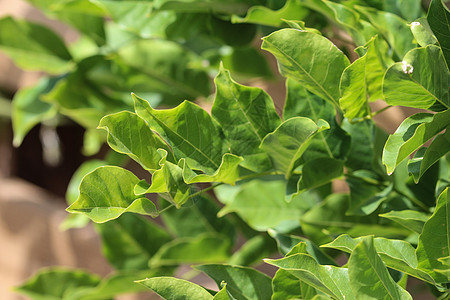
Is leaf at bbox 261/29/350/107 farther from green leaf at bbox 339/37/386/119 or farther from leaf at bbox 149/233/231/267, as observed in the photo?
leaf at bbox 149/233/231/267

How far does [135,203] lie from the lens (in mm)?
228

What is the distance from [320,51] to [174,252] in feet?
0.70

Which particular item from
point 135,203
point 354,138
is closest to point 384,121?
point 354,138

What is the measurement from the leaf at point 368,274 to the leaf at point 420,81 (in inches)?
2.9

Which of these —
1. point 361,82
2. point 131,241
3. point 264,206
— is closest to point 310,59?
point 361,82

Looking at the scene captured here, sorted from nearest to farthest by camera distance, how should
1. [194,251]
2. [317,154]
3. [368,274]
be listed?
[368,274]
[317,154]
[194,251]

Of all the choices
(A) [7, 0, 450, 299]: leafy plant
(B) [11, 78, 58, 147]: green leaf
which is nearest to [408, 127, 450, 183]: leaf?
(A) [7, 0, 450, 299]: leafy plant

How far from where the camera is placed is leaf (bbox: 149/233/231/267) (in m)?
0.41

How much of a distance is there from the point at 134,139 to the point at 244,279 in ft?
0.29

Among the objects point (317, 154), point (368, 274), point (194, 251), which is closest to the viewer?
point (368, 274)

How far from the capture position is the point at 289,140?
0.85 ft

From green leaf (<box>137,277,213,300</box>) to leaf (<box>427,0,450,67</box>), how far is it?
15 centimetres

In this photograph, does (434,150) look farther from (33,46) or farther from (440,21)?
(33,46)

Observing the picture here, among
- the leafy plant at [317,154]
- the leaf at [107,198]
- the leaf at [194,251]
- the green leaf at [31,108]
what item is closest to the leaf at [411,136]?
the leafy plant at [317,154]
